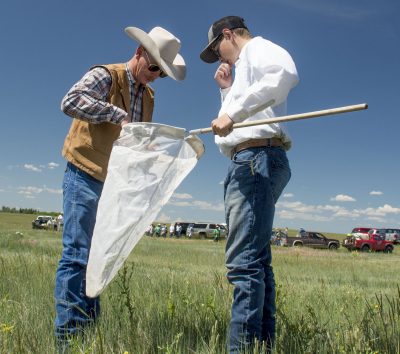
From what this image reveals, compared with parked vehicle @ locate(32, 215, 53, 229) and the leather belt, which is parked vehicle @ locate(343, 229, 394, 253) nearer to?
parked vehicle @ locate(32, 215, 53, 229)

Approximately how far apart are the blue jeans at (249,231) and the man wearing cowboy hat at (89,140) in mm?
848

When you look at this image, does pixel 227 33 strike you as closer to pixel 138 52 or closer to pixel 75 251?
pixel 138 52

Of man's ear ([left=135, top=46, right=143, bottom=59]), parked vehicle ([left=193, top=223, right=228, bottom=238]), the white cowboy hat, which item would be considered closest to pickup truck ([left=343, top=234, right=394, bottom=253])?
parked vehicle ([left=193, top=223, right=228, bottom=238])

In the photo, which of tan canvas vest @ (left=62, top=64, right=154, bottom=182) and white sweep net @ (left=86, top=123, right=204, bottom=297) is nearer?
white sweep net @ (left=86, top=123, right=204, bottom=297)

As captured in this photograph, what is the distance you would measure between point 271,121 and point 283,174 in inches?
18.4

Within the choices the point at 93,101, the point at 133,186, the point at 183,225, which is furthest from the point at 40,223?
the point at 133,186

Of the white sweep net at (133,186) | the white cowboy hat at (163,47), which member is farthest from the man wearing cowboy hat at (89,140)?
the white sweep net at (133,186)

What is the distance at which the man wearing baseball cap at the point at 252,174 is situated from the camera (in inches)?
93.3

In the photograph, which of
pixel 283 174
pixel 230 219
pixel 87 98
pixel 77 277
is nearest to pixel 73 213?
pixel 77 277

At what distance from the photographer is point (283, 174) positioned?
2.65 metres

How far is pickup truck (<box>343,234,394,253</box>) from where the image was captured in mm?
39375

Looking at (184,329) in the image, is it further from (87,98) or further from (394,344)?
(87,98)

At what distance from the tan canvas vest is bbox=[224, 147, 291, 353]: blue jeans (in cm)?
87

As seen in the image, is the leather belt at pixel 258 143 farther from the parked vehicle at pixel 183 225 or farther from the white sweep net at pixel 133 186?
the parked vehicle at pixel 183 225
